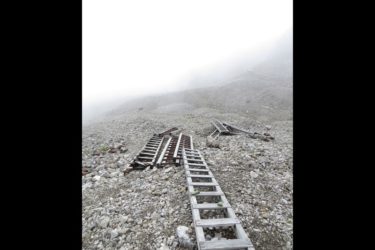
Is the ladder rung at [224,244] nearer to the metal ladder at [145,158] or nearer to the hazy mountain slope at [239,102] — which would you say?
the metal ladder at [145,158]

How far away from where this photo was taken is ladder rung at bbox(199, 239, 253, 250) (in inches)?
96.4

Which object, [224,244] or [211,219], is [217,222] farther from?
[224,244]

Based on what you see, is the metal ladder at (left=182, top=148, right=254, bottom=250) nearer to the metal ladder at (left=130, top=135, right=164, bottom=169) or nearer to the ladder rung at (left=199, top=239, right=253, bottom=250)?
the ladder rung at (left=199, top=239, right=253, bottom=250)

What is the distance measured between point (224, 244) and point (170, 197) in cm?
164

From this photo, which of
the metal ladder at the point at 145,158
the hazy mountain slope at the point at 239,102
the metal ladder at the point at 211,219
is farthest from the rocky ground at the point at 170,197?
the hazy mountain slope at the point at 239,102

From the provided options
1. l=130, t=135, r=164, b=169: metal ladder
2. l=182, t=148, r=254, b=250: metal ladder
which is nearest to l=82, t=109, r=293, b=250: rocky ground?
l=182, t=148, r=254, b=250: metal ladder

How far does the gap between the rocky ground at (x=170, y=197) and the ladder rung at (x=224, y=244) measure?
35 cm

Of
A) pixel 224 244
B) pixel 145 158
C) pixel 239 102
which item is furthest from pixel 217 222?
pixel 239 102

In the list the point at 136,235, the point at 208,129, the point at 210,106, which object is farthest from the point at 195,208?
the point at 210,106

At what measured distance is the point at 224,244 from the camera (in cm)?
250
